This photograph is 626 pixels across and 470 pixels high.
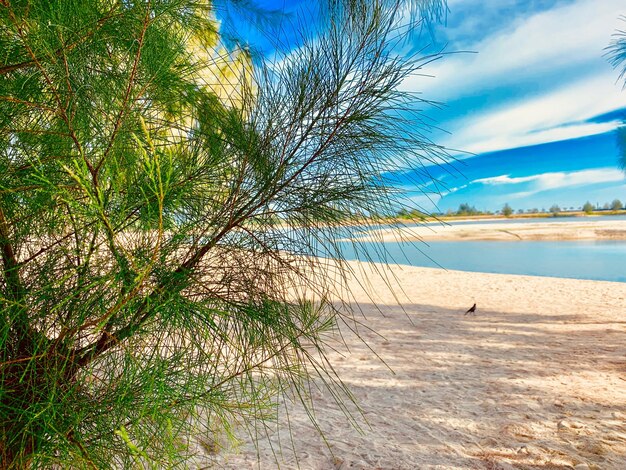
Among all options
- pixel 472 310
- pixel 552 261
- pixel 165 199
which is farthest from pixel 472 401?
pixel 552 261

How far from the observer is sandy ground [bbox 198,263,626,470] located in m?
2.19

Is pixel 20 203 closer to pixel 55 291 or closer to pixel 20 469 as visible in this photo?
pixel 55 291

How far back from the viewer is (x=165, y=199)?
88 centimetres

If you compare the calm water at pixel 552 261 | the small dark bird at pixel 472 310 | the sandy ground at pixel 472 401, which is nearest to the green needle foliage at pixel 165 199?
the sandy ground at pixel 472 401

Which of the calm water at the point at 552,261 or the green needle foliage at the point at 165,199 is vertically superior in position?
the green needle foliage at the point at 165,199

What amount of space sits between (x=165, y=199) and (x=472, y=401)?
2691mm

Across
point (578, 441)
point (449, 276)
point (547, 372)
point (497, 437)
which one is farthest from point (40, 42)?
point (449, 276)

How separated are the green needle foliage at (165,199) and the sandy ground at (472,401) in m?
0.26

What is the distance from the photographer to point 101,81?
0.98 m

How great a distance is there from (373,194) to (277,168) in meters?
0.24

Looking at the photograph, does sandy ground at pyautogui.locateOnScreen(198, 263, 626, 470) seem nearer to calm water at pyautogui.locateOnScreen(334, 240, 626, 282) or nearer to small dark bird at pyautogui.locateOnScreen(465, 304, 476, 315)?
small dark bird at pyautogui.locateOnScreen(465, 304, 476, 315)

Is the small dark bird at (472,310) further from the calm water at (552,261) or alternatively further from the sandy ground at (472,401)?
the calm water at (552,261)

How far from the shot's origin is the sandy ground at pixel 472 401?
7.17ft

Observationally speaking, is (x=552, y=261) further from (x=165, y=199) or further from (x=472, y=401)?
(x=165, y=199)
